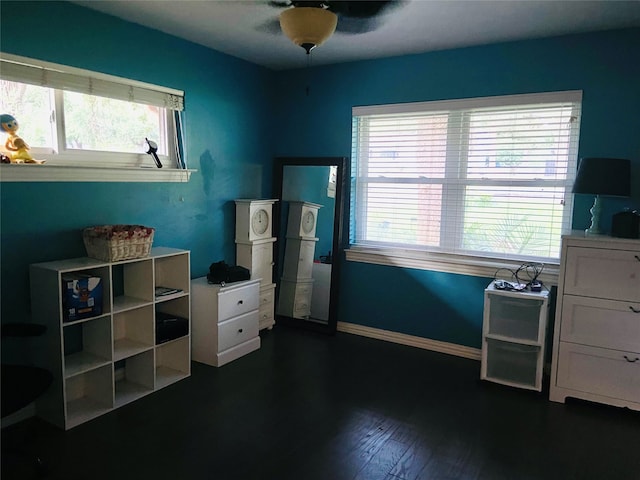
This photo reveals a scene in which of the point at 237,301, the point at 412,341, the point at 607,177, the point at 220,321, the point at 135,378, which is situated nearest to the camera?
the point at 607,177

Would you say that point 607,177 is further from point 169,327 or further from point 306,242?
point 169,327

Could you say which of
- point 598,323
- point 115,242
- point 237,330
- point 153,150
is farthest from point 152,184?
point 598,323

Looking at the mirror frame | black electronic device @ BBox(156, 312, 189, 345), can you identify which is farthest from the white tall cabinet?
black electronic device @ BBox(156, 312, 189, 345)

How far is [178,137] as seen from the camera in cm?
347

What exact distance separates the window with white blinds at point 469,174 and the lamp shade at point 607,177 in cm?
42

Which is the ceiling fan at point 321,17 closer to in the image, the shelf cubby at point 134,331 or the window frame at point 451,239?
the window frame at point 451,239

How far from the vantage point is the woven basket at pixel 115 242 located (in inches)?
104

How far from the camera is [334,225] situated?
13.3ft

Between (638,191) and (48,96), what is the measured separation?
3718 millimetres

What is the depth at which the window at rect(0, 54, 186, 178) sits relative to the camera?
8.54 ft

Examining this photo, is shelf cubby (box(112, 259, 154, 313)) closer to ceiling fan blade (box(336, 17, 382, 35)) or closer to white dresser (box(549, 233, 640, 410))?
ceiling fan blade (box(336, 17, 382, 35))

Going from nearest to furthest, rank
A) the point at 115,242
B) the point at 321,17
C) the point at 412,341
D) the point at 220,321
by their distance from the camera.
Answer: the point at 321,17, the point at 115,242, the point at 220,321, the point at 412,341

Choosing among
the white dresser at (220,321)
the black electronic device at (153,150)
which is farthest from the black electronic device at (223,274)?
the black electronic device at (153,150)

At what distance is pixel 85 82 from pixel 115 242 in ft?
3.37
